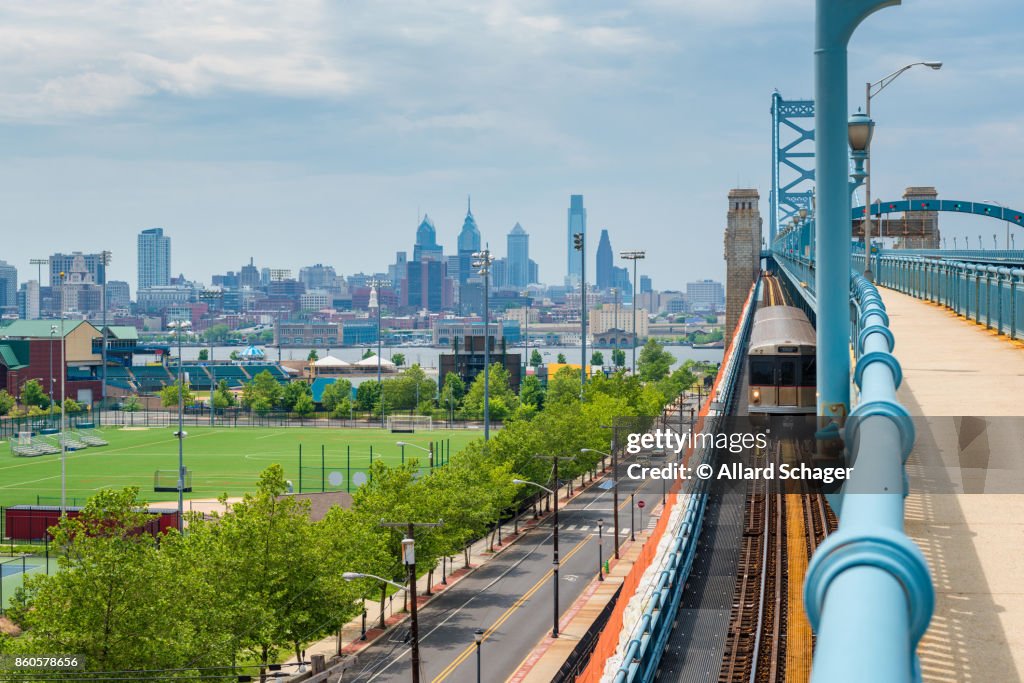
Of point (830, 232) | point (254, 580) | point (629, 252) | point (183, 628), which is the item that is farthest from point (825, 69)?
point (629, 252)

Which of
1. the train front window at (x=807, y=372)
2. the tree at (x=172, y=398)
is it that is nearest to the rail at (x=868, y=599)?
the train front window at (x=807, y=372)

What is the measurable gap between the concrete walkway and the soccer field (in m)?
52.2

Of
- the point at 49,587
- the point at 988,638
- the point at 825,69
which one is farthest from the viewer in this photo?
the point at 49,587

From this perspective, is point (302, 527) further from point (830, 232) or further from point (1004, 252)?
point (1004, 252)

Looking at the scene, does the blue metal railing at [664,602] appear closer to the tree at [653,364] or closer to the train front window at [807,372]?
the train front window at [807,372]

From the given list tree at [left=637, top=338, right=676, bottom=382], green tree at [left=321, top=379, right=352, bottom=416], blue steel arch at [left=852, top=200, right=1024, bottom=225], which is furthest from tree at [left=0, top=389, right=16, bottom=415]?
blue steel arch at [left=852, top=200, right=1024, bottom=225]

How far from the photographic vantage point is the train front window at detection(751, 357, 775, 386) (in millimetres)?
33312

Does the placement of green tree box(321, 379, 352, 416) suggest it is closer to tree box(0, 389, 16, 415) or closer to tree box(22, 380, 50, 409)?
tree box(22, 380, 50, 409)

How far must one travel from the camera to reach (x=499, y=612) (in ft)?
138

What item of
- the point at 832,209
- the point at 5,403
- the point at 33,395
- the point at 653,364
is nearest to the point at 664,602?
the point at 832,209

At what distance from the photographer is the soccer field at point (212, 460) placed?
228 ft

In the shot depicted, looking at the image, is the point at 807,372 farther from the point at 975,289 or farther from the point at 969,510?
the point at 969,510

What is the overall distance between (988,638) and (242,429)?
115m

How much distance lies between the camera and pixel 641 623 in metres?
14.4
